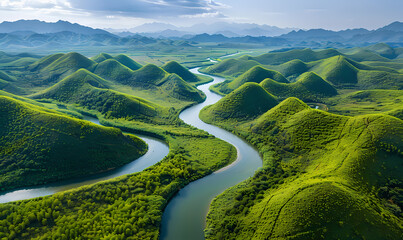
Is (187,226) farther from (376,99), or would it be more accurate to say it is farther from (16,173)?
(376,99)

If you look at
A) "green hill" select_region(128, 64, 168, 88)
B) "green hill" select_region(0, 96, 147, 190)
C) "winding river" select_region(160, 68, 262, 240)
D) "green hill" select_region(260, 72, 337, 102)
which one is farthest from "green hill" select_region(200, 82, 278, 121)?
"green hill" select_region(128, 64, 168, 88)

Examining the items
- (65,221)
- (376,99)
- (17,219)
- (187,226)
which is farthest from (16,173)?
(376,99)

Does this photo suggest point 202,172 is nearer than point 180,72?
Yes

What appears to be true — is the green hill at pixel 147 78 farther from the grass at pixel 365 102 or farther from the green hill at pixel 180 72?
the grass at pixel 365 102

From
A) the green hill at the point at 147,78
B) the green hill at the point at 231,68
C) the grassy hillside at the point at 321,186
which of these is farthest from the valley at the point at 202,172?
the green hill at the point at 231,68

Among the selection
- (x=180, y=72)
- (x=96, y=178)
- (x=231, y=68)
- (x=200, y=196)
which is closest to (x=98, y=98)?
(x=96, y=178)

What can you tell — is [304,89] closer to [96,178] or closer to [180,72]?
[180,72]

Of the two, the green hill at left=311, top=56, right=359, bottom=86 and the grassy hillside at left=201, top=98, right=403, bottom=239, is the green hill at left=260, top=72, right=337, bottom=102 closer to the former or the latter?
the green hill at left=311, top=56, right=359, bottom=86
